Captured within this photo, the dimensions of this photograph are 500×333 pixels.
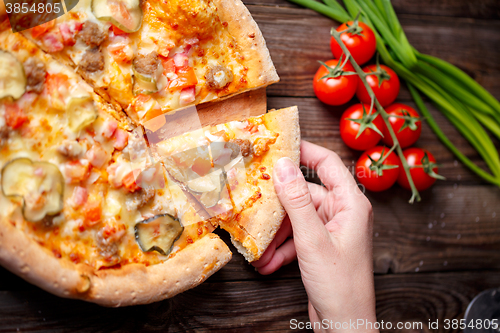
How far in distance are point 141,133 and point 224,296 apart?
1.64 meters

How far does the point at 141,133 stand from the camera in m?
2.84

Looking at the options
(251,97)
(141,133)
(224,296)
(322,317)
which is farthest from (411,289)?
(141,133)

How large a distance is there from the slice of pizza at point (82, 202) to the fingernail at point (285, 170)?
71 centimetres

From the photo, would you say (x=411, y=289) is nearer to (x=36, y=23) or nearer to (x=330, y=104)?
(x=330, y=104)

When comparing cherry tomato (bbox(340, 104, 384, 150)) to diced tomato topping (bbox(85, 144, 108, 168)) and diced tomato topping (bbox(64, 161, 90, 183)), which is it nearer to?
diced tomato topping (bbox(85, 144, 108, 168))

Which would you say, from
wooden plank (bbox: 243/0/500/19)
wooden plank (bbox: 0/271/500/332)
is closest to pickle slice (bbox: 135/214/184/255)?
wooden plank (bbox: 0/271/500/332)

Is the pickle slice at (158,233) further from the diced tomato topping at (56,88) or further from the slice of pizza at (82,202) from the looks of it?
the diced tomato topping at (56,88)

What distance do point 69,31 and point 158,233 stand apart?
162cm

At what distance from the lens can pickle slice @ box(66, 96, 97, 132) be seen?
2.38 meters

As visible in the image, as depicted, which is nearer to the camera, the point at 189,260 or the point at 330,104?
the point at 189,260

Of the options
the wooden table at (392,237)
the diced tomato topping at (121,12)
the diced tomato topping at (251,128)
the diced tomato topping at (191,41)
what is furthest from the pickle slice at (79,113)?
the wooden table at (392,237)

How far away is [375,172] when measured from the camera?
3260 millimetres

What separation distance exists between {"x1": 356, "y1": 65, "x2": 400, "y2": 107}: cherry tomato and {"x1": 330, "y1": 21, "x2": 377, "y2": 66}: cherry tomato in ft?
0.51

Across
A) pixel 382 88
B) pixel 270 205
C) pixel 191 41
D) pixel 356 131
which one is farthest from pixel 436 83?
pixel 191 41
